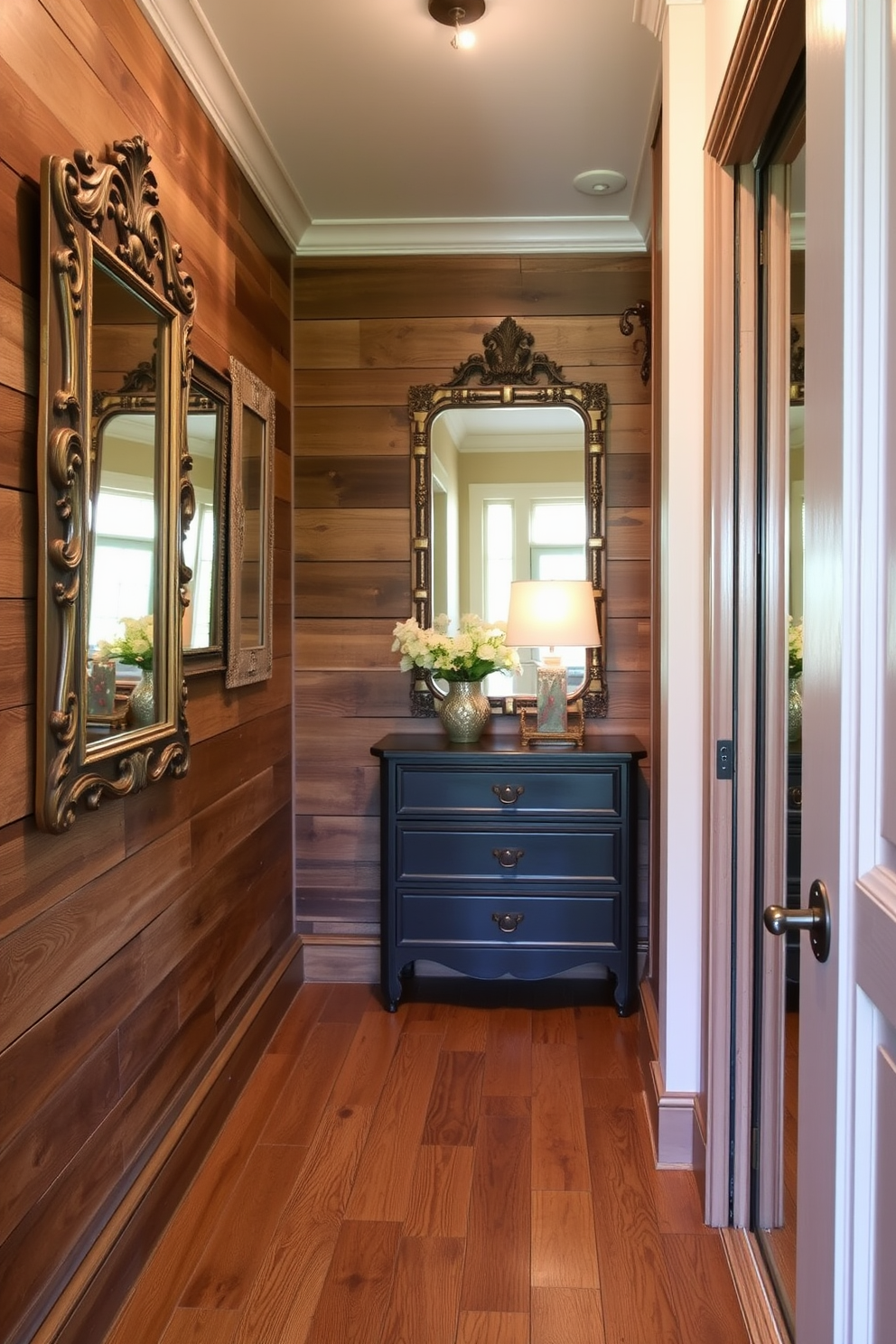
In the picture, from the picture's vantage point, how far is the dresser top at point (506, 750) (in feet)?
9.91

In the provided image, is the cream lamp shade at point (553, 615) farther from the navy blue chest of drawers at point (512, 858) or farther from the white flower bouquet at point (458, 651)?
the navy blue chest of drawers at point (512, 858)

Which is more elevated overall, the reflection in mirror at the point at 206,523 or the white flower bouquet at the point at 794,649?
the reflection in mirror at the point at 206,523

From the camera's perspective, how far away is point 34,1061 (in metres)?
1.53

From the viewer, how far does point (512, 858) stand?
9.98 ft

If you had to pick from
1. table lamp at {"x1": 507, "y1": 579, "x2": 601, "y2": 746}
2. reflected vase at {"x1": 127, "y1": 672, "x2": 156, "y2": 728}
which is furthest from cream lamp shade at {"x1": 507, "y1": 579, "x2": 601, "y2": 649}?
reflected vase at {"x1": 127, "y1": 672, "x2": 156, "y2": 728}

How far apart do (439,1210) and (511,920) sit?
3.45ft

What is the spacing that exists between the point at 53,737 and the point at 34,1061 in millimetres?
504

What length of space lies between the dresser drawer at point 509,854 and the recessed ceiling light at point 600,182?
6.49 ft

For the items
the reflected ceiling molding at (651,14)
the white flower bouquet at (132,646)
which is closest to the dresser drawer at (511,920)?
the white flower bouquet at (132,646)

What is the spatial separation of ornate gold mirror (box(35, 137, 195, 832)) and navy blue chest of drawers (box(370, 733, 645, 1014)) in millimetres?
1122

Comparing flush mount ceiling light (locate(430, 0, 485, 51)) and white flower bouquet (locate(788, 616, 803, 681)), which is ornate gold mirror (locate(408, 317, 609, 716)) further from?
white flower bouquet (locate(788, 616, 803, 681))

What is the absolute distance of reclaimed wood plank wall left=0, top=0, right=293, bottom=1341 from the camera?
146 cm

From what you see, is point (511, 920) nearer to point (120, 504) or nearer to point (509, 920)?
point (509, 920)

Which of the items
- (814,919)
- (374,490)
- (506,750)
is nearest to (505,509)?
(374,490)
